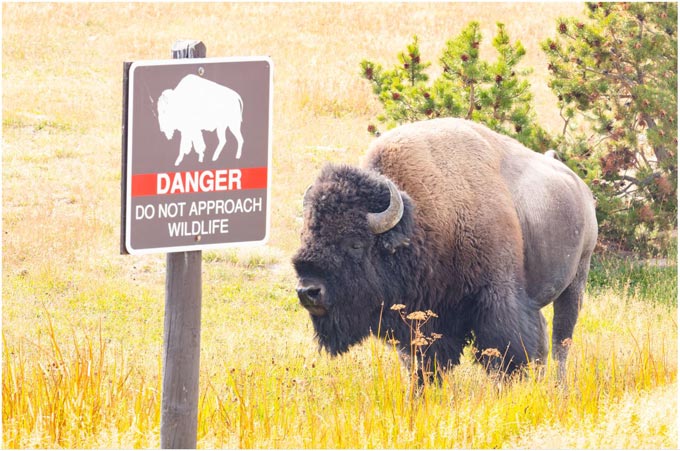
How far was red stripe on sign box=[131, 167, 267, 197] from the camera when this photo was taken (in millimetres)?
4734

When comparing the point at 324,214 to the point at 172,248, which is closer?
the point at 172,248

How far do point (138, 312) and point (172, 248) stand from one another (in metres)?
6.57

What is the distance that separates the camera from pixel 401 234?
24.1 ft

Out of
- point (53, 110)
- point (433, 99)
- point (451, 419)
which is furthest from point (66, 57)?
point (451, 419)

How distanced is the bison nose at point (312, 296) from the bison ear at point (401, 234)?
74 centimetres

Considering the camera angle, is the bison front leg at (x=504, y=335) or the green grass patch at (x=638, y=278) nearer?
the bison front leg at (x=504, y=335)

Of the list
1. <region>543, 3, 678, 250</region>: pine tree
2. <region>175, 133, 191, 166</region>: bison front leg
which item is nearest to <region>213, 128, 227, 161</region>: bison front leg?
<region>175, 133, 191, 166</region>: bison front leg

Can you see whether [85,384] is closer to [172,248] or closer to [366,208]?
[172,248]

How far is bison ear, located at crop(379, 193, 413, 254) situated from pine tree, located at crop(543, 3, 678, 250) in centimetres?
614

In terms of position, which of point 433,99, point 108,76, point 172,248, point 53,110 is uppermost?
point 108,76

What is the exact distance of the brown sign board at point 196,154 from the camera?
15.4 feet

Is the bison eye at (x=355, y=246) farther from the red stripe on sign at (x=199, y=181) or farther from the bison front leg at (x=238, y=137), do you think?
the bison front leg at (x=238, y=137)

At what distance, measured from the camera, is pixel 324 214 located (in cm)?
707

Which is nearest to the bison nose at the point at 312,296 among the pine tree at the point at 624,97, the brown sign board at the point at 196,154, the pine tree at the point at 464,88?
the brown sign board at the point at 196,154
